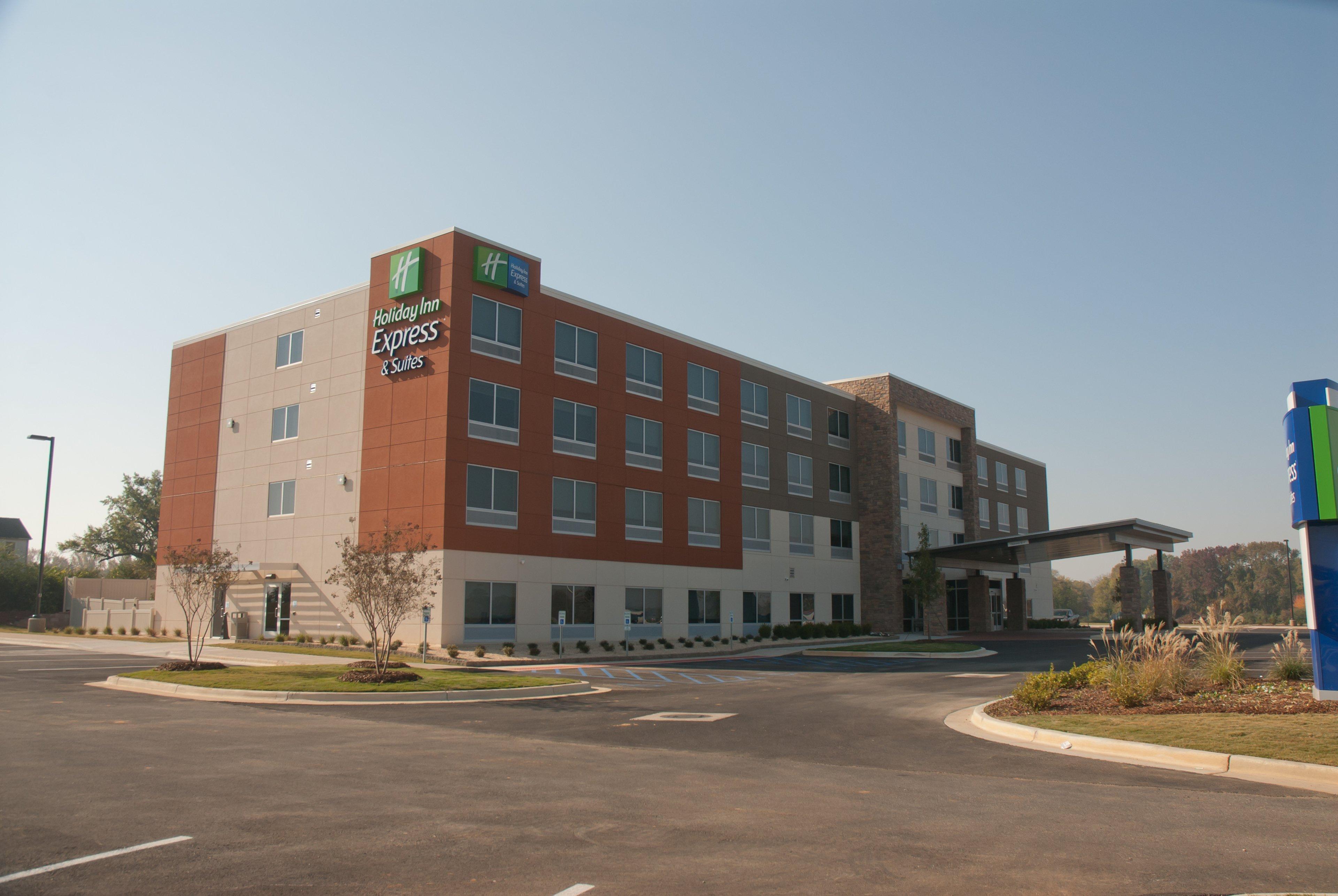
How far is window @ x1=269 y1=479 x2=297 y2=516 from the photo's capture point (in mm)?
37531

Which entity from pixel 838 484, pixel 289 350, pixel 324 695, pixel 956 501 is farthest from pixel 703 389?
pixel 324 695

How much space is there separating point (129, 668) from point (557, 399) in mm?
17008

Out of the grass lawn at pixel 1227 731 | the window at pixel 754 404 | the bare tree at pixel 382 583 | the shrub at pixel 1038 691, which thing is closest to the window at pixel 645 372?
the window at pixel 754 404

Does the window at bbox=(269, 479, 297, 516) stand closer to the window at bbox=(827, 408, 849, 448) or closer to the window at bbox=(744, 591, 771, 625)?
the window at bbox=(744, 591, 771, 625)

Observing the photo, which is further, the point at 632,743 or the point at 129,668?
the point at 129,668

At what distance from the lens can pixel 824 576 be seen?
49.8 metres

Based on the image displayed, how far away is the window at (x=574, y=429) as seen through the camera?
36562 millimetres

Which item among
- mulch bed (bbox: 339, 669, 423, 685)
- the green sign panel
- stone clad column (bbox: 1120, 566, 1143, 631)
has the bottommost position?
mulch bed (bbox: 339, 669, 423, 685)

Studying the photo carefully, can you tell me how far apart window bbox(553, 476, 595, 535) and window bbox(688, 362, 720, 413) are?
792cm

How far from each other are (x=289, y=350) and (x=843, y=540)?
29.5 meters

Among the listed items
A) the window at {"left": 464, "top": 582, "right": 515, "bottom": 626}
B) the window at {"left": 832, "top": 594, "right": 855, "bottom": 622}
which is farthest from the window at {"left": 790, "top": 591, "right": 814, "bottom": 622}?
the window at {"left": 464, "top": 582, "right": 515, "bottom": 626}

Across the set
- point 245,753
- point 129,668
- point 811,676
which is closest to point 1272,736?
point 245,753

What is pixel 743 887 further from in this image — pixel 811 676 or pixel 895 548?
pixel 895 548

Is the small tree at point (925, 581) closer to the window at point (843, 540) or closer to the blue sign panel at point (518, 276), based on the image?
the window at point (843, 540)
